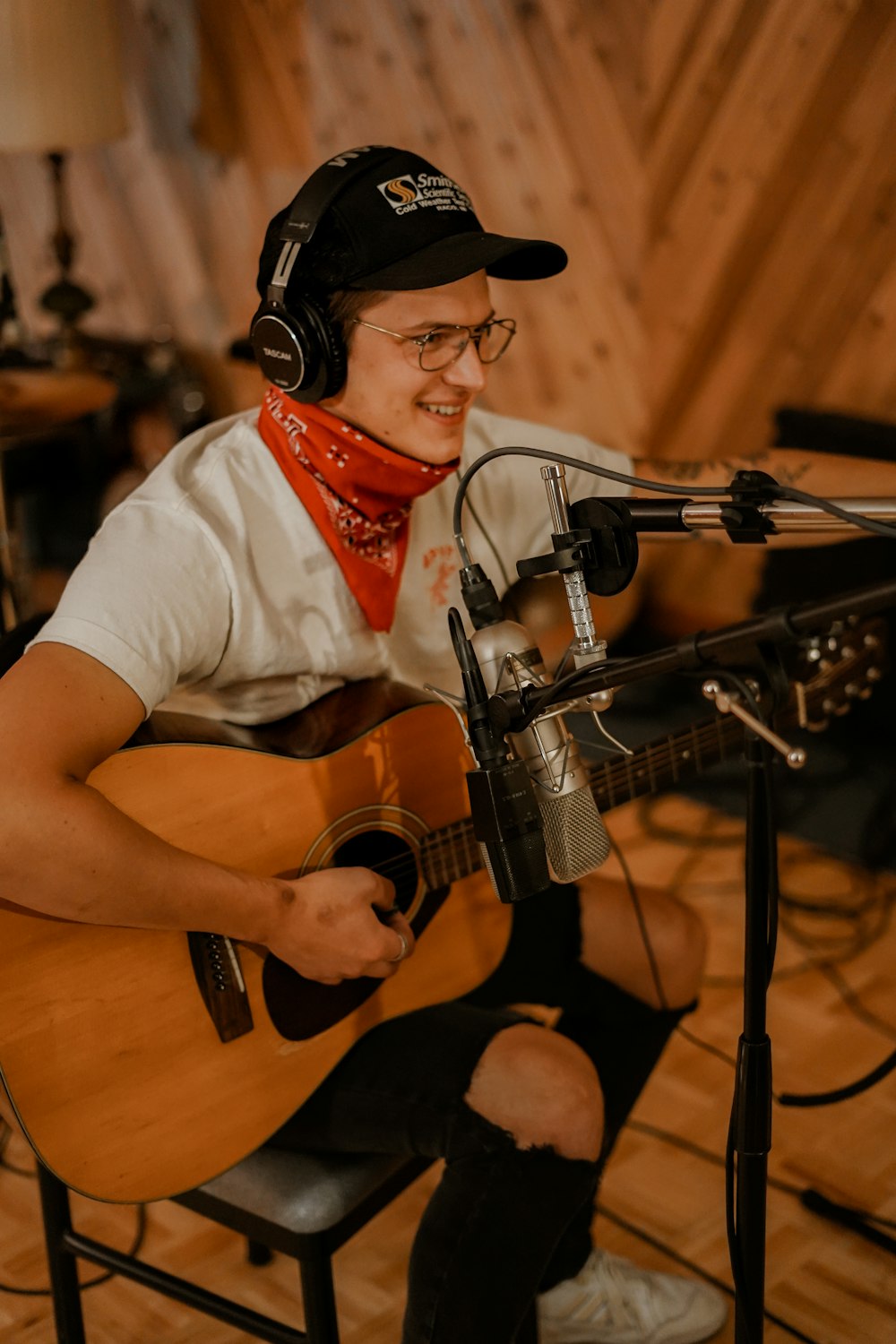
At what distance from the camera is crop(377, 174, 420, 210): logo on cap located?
157 centimetres

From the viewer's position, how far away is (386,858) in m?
1.65

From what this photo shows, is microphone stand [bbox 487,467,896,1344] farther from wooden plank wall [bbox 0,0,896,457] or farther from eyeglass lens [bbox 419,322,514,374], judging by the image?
wooden plank wall [bbox 0,0,896,457]

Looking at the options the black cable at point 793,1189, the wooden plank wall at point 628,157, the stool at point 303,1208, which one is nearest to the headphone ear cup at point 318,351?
the stool at point 303,1208

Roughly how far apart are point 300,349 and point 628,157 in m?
1.96

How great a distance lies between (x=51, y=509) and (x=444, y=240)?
3146 millimetres

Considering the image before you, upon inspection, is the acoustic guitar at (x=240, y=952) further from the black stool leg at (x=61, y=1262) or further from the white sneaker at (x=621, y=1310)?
the white sneaker at (x=621, y=1310)

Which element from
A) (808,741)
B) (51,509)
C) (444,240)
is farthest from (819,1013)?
(51,509)

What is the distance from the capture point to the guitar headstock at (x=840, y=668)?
1.79m

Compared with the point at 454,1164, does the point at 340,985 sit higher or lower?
higher

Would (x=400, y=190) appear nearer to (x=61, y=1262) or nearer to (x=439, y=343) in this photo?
(x=439, y=343)

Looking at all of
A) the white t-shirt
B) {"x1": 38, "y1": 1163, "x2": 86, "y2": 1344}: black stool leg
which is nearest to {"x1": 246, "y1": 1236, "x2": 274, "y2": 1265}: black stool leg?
{"x1": 38, "y1": 1163, "x2": 86, "y2": 1344}: black stool leg

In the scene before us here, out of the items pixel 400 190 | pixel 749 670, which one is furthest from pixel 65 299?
pixel 749 670

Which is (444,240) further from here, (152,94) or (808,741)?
(152,94)

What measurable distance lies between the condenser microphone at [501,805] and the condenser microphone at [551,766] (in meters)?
0.01
